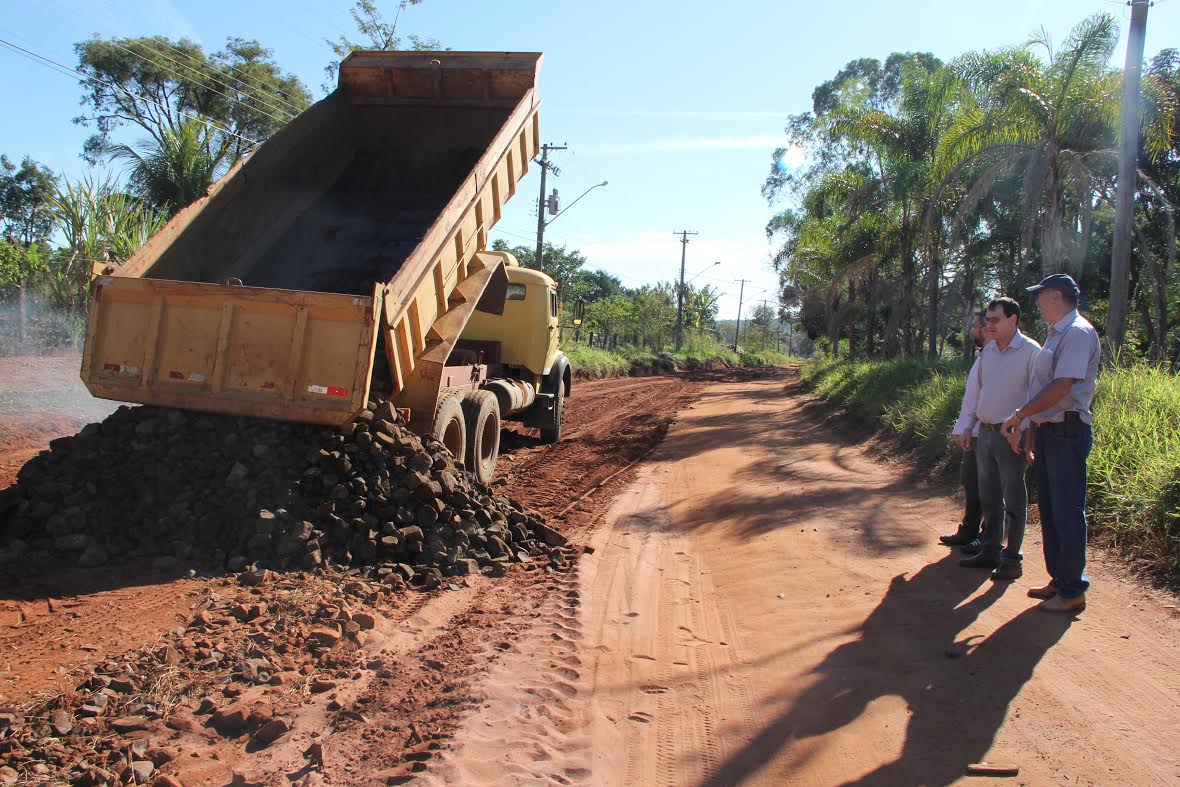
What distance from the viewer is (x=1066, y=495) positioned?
174 inches

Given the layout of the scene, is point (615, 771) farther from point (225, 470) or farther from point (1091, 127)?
point (1091, 127)

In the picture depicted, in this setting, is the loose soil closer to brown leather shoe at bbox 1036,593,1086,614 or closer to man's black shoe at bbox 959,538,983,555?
brown leather shoe at bbox 1036,593,1086,614

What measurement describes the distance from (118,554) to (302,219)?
169 inches

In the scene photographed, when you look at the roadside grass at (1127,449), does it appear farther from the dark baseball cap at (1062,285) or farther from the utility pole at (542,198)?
the utility pole at (542,198)

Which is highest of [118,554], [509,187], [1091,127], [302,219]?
[1091,127]

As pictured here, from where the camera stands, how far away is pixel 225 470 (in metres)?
5.38

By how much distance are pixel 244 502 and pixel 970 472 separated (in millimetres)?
5249

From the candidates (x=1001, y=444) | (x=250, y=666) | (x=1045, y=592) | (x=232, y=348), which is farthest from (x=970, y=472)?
(x=232, y=348)

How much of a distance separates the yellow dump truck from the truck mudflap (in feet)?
0.03

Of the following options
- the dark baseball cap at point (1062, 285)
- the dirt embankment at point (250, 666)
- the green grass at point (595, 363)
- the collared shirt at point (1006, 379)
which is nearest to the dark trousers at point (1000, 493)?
the collared shirt at point (1006, 379)

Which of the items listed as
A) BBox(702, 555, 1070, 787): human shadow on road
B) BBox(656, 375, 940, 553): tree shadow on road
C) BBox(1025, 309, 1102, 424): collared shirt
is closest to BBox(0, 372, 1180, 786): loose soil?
BBox(702, 555, 1070, 787): human shadow on road

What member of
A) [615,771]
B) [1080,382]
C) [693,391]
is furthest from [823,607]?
[693,391]

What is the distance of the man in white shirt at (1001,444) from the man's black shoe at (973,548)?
28 centimetres

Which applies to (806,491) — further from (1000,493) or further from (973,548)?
(1000,493)
